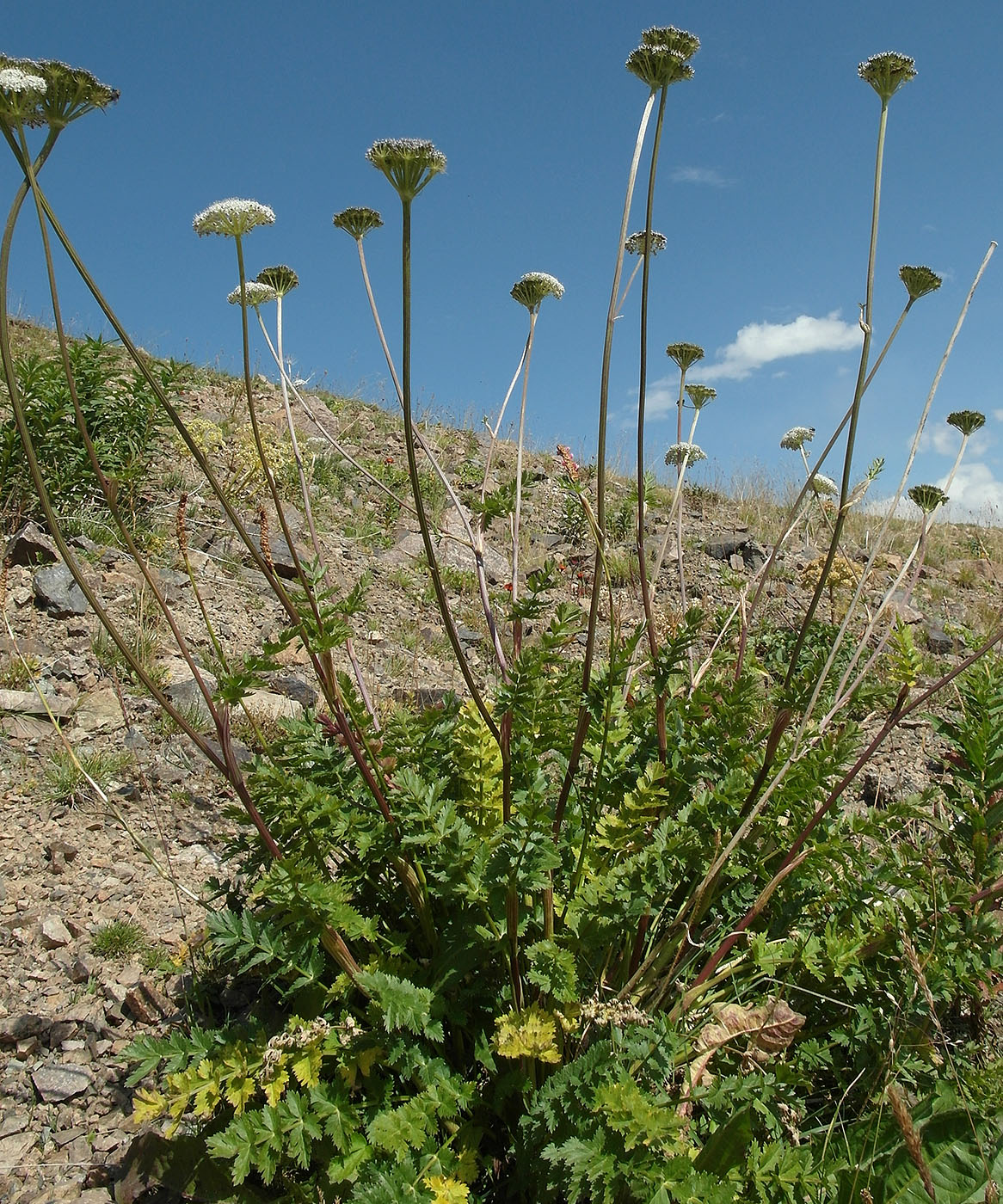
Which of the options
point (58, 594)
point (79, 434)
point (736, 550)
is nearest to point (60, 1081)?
point (58, 594)

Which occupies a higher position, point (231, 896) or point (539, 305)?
point (539, 305)

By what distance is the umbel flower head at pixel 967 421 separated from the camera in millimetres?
2922

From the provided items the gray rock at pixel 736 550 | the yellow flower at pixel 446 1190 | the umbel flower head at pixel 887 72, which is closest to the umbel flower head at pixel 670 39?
the umbel flower head at pixel 887 72

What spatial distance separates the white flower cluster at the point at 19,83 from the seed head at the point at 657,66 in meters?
1.30

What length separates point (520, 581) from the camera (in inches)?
279

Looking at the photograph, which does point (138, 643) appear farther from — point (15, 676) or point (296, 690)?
point (296, 690)

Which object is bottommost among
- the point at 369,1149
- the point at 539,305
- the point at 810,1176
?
the point at 369,1149

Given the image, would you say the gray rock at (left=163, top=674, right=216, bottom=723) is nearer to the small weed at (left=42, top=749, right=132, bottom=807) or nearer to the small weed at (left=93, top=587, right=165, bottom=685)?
the small weed at (left=93, top=587, right=165, bottom=685)

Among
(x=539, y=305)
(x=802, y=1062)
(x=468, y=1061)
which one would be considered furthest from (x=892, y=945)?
(x=539, y=305)

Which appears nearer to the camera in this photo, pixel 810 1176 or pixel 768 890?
pixel 810 1176

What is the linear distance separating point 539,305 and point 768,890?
183 cm

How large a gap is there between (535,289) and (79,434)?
4.39 m

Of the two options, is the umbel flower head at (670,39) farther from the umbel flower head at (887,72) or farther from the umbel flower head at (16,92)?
the umbel flower head at (16,92)

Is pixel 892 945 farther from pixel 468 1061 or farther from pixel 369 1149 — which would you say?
pixel 369 1149
